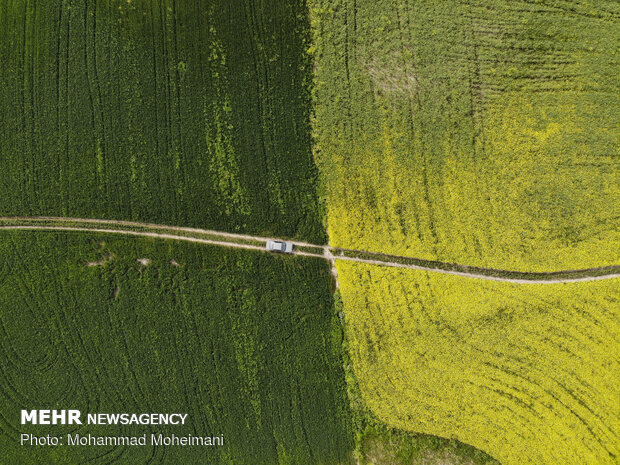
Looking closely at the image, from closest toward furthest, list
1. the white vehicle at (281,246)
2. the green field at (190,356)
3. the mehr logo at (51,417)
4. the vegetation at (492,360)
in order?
the vegetation at (492,360), the white vehicle at (281,246), the green field at (190,356), the mehr logo at (51,417)

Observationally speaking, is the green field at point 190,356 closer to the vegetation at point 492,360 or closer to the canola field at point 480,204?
the vegetation at point 492,360

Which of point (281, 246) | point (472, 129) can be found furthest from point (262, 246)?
point (472, 129)

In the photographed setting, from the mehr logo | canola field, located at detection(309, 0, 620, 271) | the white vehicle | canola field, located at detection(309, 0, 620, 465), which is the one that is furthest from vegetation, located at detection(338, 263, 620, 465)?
the mehr logo

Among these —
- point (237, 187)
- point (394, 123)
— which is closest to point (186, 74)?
point (237, 187)

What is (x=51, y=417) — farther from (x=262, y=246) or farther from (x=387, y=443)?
(x=387, y=443)

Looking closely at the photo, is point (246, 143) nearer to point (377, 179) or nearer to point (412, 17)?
point (377, 179)

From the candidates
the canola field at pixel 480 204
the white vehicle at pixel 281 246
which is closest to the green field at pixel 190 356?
the white vehicle at pixel 281 246
